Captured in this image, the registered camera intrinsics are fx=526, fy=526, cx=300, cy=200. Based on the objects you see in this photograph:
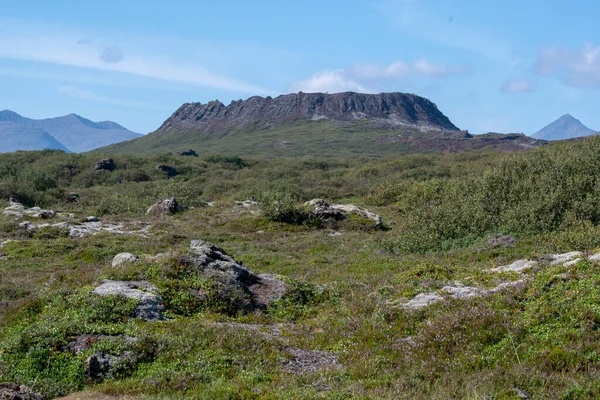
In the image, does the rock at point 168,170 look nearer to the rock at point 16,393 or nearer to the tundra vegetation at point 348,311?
the tundra vegetation at point 348,311

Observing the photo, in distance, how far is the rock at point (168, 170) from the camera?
85.4m

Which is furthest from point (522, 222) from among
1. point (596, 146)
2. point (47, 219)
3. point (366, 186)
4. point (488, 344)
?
point (366, 186)

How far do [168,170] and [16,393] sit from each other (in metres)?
80.3

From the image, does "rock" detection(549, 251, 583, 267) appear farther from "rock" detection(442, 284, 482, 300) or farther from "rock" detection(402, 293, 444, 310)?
"rock" detection(402, 293, 444, 310)

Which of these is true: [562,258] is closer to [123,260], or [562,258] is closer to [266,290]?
[266,290]

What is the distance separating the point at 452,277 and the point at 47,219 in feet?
96.8

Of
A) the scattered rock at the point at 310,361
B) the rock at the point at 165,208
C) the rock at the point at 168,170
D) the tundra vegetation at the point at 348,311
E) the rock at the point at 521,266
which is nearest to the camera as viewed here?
the tundra vegetation at the point at 348,311

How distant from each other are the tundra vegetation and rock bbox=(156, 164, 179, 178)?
54.4 metres

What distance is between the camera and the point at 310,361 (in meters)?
10.9

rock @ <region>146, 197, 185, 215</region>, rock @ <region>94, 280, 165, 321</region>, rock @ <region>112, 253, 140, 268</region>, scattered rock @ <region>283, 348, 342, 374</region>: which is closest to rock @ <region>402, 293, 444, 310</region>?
scattered rock @ <region>283, 348, 342, 374</region>

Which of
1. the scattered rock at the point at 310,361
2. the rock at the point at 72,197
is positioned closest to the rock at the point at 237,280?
the scattered rock at the point at 310,361

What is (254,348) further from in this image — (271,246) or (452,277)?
(271,246)

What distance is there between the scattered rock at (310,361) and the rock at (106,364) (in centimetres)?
304

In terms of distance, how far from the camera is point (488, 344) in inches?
425
